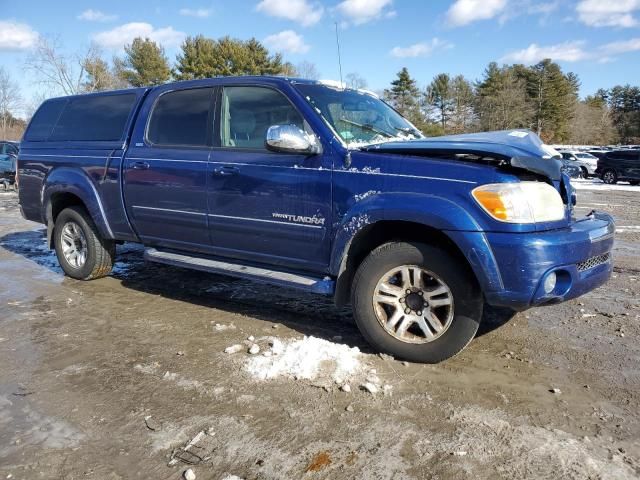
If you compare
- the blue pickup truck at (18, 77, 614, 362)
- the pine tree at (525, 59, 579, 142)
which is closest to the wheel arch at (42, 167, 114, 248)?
the blue pickup truck at (18, 77, 614, 362)

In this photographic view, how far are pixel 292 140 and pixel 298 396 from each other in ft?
5.71

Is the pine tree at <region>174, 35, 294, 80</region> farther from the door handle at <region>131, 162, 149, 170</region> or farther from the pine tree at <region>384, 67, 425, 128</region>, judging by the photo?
the door handle at <region>131, 162, 149, 170</region>

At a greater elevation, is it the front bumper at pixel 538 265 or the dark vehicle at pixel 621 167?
the front bumper at pixel 538 265

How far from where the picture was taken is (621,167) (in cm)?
2336

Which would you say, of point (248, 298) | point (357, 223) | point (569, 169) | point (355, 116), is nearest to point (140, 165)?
point (248, 298)

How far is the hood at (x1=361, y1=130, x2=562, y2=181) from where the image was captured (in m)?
3.21

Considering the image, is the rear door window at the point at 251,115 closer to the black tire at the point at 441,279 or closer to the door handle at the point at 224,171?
the door handle at the point at 224,171

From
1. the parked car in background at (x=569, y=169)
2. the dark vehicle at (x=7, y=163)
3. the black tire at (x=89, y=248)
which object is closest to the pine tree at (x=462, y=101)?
the dark vehicle at (x=7, y=163)

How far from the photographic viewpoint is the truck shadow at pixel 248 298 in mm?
4258

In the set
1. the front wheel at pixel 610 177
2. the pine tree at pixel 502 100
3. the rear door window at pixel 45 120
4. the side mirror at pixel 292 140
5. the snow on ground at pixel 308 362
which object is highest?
the pine tree at pixel 502 100

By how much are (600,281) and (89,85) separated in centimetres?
4045

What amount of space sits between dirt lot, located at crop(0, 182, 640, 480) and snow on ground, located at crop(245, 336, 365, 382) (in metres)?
0.01

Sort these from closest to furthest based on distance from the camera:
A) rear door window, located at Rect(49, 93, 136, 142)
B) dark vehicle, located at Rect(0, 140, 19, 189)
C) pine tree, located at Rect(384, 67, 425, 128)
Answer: rear door window, located at Rect(49, 93, 136, 142) < dark vehicle, located at Rect(0, 140, 19, 189) < pine tree, located at Rect(384, 67, 425, 128)

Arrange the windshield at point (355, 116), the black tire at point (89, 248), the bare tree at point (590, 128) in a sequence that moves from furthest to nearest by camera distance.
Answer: the bare tree at point (590, 128) → the black tire at point (89, 248) → the windshield at point (355, 116)
